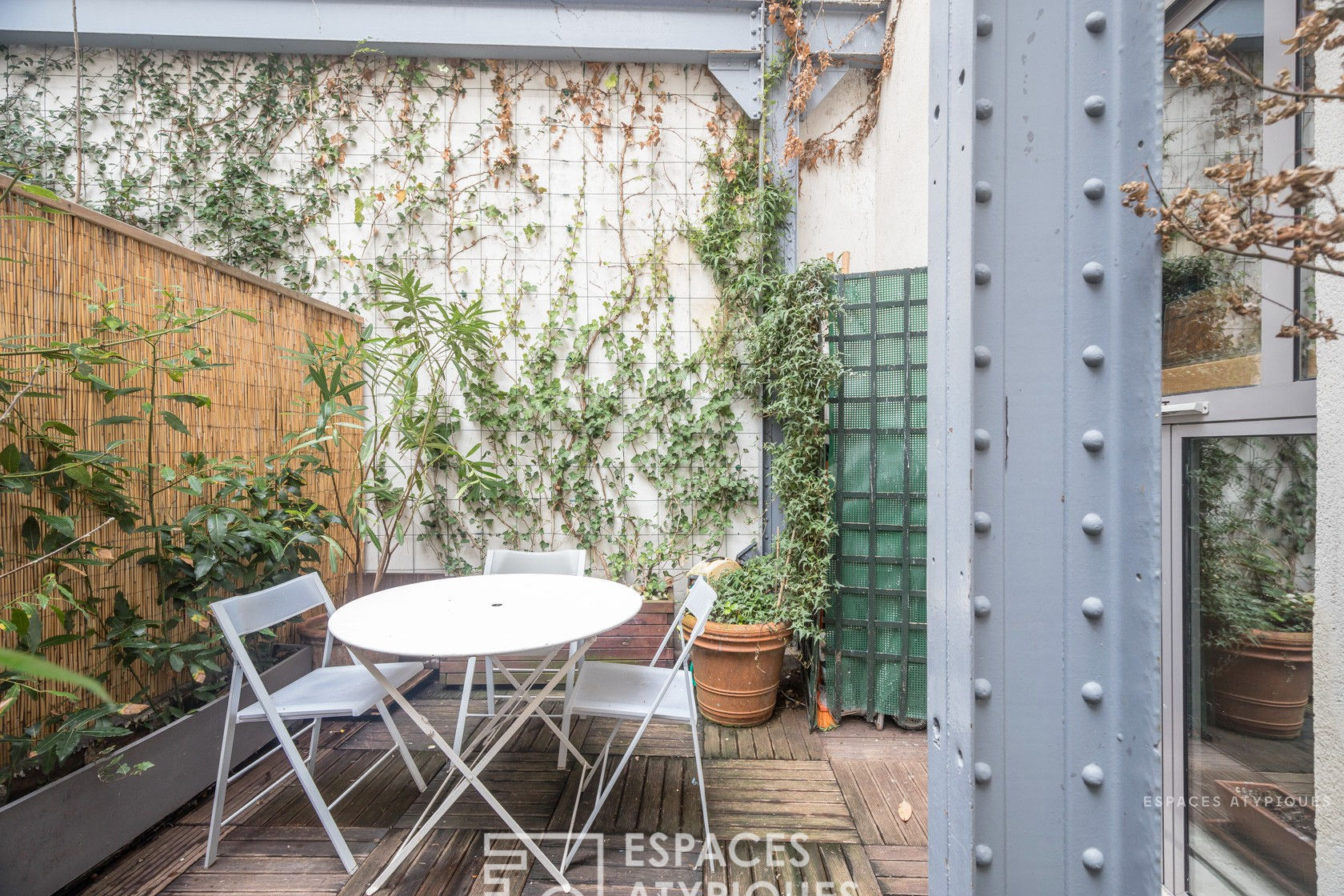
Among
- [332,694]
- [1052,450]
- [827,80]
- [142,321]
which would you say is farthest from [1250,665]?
[142,321]

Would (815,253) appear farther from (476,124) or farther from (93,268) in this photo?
(93,268)

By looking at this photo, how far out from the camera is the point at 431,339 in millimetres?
3672

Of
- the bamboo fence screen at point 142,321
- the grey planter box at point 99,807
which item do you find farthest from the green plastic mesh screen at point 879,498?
the bamboo fence screen at point 142,321

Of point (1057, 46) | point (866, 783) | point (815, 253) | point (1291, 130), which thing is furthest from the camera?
point (815, 253)

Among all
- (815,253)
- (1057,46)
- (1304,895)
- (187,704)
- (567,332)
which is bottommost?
(187,704)

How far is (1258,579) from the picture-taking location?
1245 millimetres

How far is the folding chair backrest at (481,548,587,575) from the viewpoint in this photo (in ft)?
8.66

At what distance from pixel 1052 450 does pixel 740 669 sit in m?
2.27

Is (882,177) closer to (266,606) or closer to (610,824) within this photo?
(610,824)

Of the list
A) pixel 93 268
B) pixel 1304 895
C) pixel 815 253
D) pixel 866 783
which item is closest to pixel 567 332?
pixel 815 253

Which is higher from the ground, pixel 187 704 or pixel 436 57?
pixel 436 57

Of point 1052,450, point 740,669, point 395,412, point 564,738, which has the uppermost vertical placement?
point 395,412

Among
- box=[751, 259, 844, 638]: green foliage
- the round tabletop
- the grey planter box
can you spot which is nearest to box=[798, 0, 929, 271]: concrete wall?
box=[751, 259, 844, 638]: green foliage

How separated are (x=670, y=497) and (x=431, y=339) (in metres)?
1.92
